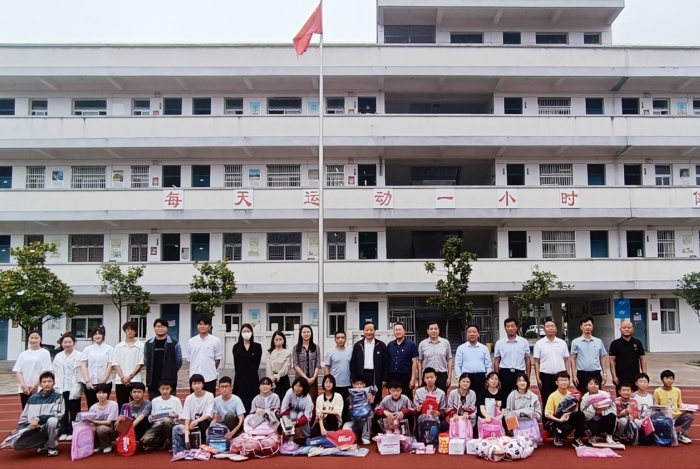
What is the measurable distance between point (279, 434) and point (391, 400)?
1666mm

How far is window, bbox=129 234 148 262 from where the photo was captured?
79.0 feet

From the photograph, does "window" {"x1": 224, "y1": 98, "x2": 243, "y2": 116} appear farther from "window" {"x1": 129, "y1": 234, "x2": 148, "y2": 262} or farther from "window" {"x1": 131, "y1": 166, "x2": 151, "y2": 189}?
"window" {"x1": 129, "y1": 234, "x2": 148, "y2": 262}

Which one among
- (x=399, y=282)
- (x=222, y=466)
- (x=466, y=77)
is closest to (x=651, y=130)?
(x=466, y=77)

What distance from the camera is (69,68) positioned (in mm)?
23562

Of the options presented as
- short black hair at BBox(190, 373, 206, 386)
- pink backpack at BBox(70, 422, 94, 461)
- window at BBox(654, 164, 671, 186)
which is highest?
window at BBox(654, 164, 671, 186)

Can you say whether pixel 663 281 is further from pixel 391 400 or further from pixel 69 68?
pixel 69 68

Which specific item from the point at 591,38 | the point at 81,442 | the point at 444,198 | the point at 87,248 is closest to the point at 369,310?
the point at 444,198

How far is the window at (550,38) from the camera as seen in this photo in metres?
26.0

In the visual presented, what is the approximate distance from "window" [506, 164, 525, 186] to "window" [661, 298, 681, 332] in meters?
7.17

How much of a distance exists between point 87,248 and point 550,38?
811 inches

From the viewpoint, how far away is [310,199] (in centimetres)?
2288

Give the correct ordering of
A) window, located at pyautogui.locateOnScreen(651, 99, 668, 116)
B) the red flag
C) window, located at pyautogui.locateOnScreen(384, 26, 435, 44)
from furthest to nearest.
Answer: window, located at pyautogui.locateOnScreen(384, 26, 435, 44)
window, located at pyautogui.locateOnScreen(651, 99, 668, 116)
the red flag

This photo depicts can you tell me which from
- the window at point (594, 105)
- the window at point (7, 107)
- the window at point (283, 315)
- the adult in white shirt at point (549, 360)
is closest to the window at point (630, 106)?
the window at point (594, 105)

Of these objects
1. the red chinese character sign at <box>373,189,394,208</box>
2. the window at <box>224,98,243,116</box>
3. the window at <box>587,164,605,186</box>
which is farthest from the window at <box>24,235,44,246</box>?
the window at <box>587,164,605,186</box>
